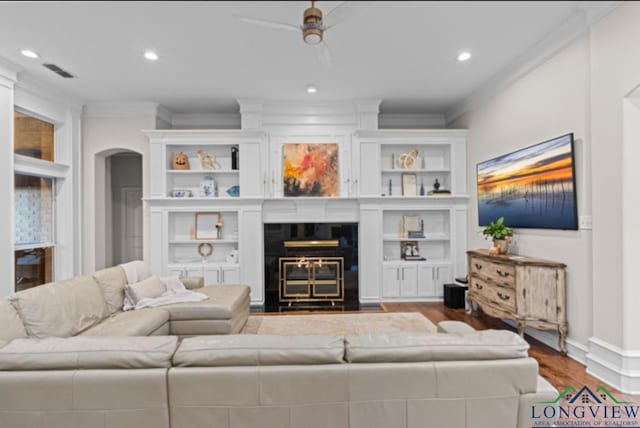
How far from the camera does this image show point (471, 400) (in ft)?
4.65

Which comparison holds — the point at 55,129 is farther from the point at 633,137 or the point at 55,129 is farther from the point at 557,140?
the point at 633,137

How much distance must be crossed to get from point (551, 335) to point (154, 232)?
202 inches

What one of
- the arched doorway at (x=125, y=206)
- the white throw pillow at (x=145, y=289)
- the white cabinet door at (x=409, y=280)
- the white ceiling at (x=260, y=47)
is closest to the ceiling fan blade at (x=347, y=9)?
the white ceiling at (x=260, y=47)

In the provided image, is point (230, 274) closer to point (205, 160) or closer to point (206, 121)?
point (205, 160)

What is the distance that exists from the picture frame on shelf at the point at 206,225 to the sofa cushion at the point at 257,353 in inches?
161

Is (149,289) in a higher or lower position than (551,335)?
higher

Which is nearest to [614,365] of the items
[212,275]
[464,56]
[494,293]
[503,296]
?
[503,296]

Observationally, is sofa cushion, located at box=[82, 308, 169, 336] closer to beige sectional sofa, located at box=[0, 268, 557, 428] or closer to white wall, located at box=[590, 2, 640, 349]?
beige sectional sofa, located at box=[0, 268, 557, 428]

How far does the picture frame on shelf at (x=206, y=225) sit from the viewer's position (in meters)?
5.39

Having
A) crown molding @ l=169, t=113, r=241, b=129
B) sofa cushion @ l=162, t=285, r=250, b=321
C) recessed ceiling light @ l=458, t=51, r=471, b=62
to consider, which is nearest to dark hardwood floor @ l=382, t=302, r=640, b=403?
sofa cushion @ l=162, t=285, r=250, b=321

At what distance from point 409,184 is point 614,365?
3383 mm

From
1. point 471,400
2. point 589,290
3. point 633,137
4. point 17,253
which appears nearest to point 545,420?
point 471,400

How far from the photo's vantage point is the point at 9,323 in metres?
2.18

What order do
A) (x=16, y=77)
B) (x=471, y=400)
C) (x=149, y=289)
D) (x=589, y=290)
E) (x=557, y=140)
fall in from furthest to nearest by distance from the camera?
(x=16, y=77) → (x=149, y=289) → (x=557, y=140) → (x=589, y=290) → (x=471, y=400)
